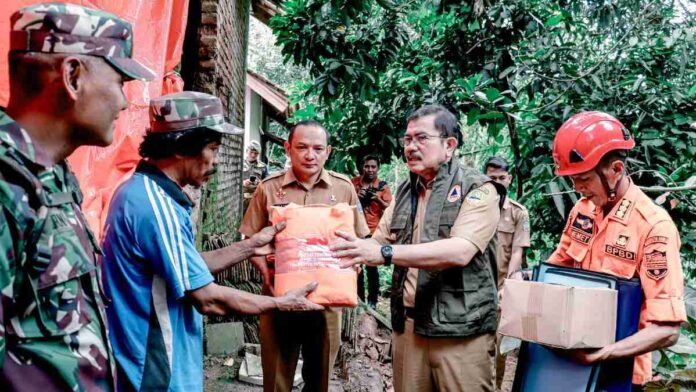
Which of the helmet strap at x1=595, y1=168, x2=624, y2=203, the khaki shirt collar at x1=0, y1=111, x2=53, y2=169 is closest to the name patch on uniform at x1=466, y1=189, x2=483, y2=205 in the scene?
the helmet strap at x1=595, y1=168, x2=624, y2=203

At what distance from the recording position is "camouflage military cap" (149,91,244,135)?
209cm

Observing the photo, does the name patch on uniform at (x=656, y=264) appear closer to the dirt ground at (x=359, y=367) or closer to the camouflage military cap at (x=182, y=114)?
the camouflage military cap at (x=182, y=114)

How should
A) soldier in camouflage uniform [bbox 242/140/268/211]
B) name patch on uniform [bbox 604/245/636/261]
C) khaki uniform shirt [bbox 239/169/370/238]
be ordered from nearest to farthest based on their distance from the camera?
name patch on uniform [bbox 604/245/636/261] < khaki uniform shirt [bbox 239/169/370/238] < soldier in camouflage uniform [bbox 242/140/268/211]

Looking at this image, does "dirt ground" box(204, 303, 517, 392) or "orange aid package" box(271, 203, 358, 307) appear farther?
"dirt ground" box(204, 303, 517, 392)

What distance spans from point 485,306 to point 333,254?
771mm

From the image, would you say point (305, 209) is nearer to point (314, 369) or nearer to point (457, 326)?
point (457, 326)

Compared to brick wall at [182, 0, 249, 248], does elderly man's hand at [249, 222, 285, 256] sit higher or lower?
lower

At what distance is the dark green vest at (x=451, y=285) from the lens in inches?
104

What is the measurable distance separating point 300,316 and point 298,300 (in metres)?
1.30

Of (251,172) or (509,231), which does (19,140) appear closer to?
(509,231)

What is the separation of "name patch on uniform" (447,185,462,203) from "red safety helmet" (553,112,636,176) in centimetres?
51

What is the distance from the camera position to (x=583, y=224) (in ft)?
8.05

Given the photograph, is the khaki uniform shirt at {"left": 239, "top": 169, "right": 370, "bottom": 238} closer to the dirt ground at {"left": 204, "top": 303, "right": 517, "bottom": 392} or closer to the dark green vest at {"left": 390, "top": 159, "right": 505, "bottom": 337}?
the dark green vest at {"left": 390, "top": 159, "right": 505, "bottom": 337}

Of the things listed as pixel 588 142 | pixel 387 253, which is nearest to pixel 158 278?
pixel 387 253
